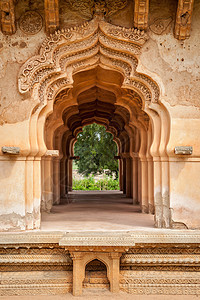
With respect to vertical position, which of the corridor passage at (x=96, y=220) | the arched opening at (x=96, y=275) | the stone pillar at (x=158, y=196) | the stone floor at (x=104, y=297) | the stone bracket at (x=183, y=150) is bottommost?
the stone floor at (x=104, y=297)

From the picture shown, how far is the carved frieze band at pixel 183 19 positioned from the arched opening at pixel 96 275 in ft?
14.2

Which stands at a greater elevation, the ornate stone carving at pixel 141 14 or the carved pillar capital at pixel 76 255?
the ornate stone carving at pixel 141 14

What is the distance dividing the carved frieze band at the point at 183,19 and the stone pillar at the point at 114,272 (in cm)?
406

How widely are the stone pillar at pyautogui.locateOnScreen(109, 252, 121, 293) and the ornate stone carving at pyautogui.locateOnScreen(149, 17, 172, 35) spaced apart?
406 centimetres

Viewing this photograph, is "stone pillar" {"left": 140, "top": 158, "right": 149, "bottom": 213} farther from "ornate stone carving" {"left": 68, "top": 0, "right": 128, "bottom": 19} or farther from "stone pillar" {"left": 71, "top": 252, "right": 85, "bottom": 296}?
"ornate stone carving" {"left": 68, "top": 0, "right": 128, "bottom": 19}

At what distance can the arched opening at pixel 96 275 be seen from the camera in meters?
4.95

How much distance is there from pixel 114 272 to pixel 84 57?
12.9 ft

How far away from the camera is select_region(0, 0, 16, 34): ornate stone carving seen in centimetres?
548

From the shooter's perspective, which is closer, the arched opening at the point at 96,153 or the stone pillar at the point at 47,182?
the stone pillar at the point at 47,182

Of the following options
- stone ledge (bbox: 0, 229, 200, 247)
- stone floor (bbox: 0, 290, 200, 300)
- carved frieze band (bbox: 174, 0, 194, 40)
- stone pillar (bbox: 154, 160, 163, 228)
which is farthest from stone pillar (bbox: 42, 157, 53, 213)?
carved frieze band (bbox: 174, 0, 194, 40)

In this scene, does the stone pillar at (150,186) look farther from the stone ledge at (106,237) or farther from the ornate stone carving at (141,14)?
the ornate stone carving at (141,14)

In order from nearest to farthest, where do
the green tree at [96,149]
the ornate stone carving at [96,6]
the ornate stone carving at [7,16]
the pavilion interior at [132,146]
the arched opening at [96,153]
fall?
the ornate stone carving at [7,16], the ornate stone carving at [96,6], the pavilion interior at [132,146], the arched opening at [96,153], the green tree at [96,149]

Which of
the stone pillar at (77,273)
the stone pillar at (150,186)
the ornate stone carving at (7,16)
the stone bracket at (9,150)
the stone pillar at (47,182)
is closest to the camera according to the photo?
the stone pillar at (77,273)

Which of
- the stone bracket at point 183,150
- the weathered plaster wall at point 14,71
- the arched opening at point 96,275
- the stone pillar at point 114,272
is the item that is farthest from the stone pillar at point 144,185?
the weathered plaster wall at point 14,71
